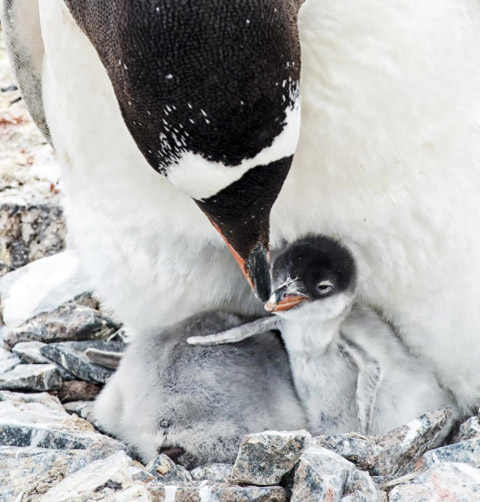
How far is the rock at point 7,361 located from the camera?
3281mm

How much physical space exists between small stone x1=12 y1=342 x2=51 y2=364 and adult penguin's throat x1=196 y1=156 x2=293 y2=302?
1387 millimetres

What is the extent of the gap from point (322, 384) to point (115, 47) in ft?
4.75

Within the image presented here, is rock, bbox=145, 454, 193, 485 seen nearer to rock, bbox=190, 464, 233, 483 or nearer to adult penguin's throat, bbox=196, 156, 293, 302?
rock, bbox=190, 464, 233, 483

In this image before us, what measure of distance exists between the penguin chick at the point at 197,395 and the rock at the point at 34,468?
38 cm

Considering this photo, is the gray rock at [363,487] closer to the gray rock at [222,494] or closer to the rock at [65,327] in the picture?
the gray rock at [222,494]

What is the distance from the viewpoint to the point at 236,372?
113 inches

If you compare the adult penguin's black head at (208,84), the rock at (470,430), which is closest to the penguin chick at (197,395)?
the rock at (470,430)

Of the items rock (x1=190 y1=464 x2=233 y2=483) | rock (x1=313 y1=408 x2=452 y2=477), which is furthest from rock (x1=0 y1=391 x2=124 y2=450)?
rock (x1=313 y1=408 x2=452 y2=477)

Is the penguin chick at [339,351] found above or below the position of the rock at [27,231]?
above

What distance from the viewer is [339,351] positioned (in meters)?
2.86

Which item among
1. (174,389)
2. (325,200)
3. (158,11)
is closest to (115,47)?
(158,11)

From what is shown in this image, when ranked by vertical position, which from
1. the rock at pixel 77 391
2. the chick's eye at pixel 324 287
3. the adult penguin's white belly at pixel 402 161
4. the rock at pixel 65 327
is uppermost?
the adult penguin's white belly at pixel 402 161

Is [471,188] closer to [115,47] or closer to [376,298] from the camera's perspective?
[376,298]

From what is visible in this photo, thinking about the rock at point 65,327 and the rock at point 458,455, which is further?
the rock at point 65,327
